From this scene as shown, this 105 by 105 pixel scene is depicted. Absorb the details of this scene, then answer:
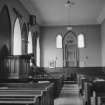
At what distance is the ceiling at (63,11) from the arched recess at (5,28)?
2.99 metres

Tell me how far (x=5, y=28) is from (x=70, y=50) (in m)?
10.9

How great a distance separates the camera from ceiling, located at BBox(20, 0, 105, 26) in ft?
45.2

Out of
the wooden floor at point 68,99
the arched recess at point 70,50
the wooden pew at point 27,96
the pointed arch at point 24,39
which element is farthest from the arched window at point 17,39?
the wooden pew at point 27,96

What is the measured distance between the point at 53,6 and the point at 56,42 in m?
6.33

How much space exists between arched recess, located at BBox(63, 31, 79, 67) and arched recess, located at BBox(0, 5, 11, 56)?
403 inches

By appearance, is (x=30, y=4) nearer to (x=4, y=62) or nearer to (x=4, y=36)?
(x=4, y=36)

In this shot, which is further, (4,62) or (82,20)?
(82,20)

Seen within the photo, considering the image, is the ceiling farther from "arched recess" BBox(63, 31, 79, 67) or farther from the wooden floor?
the wooden floor

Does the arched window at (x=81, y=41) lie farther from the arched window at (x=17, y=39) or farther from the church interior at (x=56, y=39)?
the arched window at (x=17, y=39)

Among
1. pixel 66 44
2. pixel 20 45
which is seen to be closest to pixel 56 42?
pixel 66 44

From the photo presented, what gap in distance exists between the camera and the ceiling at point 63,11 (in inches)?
542

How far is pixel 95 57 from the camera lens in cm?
2008

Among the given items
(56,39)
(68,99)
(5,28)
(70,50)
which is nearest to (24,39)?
(5,28)

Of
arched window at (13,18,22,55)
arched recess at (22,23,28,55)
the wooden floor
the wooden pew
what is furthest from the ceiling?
the wooden pew
